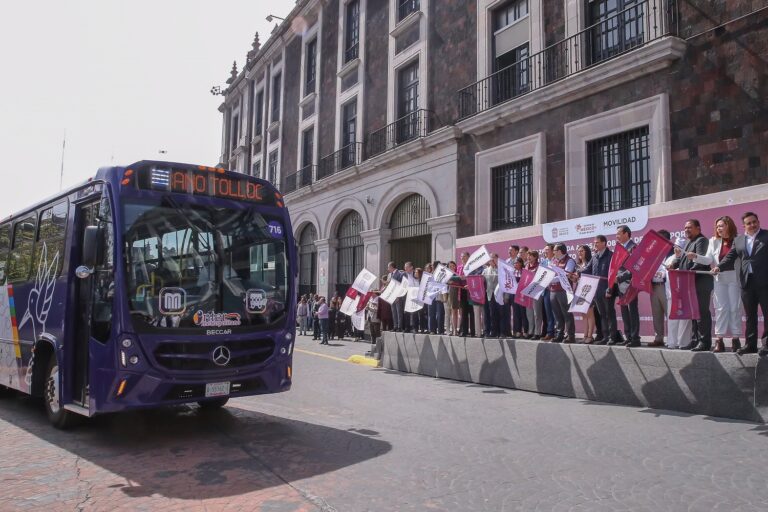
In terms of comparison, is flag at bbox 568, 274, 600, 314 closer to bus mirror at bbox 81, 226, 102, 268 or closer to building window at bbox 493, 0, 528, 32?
bus mirror at bbox 81, 226, 102, 268

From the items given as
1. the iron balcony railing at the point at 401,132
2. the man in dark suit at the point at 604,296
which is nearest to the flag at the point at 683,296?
the man in dark suit at the point at 604,296

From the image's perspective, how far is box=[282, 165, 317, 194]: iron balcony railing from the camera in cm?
2679

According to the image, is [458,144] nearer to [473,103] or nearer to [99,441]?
[473,103]

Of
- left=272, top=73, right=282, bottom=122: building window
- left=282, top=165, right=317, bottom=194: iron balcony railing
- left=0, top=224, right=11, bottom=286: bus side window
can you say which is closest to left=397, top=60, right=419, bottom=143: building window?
left=282, top=165, right=317, bottom=194: iron balcony railing

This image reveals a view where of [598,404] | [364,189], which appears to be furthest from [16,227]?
[364,189]

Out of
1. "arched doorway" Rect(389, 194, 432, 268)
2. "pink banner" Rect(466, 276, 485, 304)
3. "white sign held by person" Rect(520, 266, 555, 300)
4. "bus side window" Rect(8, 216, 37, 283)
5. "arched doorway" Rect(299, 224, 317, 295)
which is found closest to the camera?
"bus side window" Rect(8, 216, 37, 283)

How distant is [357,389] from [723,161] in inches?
311

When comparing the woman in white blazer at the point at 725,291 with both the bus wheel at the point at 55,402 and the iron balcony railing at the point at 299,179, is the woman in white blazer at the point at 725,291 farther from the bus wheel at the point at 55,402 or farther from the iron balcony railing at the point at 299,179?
the iron balcony railing at the point at 299,179

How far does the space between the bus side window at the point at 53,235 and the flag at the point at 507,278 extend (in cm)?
699

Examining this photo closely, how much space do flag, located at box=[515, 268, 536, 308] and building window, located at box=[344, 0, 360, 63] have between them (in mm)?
16628

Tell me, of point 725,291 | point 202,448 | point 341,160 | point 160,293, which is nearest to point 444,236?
point 341,160

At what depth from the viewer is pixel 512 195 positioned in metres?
15.8

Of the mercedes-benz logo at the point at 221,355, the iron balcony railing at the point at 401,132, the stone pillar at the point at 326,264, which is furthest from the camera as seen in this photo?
the stone pillar at the point at 326,264

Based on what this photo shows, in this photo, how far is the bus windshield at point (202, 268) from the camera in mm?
6023
